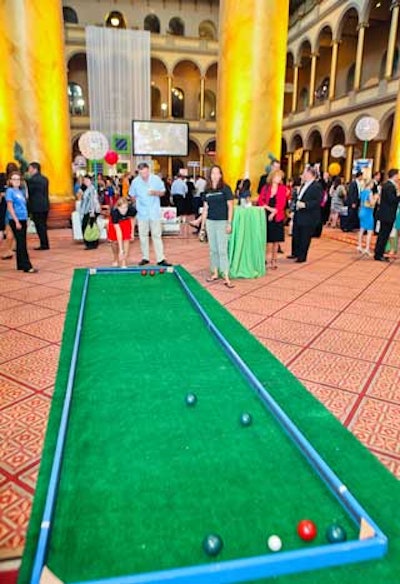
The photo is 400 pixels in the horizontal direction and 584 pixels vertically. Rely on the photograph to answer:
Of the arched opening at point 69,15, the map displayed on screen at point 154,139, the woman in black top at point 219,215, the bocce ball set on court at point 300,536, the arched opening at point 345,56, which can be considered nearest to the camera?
the bocce ball set on court at point 300,536

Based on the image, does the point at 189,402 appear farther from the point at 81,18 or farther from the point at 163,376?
the point at 81,18

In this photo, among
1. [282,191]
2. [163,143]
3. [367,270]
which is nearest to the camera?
[282,191]

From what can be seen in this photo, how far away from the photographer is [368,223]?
25.2 feet

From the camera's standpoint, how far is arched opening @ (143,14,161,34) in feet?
87.9

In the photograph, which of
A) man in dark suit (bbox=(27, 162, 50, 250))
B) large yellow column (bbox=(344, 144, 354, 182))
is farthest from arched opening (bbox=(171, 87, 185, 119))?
man in dark suit (bbox=(27, 162, 50, 250))

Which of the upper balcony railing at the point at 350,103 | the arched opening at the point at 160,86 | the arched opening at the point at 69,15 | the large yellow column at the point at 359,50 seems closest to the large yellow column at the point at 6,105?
the upper balcony railing at the point at 350,103

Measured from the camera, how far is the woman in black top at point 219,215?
5219mm

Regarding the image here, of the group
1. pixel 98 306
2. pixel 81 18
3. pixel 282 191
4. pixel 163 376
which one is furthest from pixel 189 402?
pixel 81 18

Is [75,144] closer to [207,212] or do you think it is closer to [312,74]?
[312,74]

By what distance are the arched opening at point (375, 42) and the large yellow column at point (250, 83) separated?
11668 millimetres

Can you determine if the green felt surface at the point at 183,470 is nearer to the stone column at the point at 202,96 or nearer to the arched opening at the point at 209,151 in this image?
the arched opening at the point at 209,151

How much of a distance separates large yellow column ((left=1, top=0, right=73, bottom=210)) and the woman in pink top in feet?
19.8

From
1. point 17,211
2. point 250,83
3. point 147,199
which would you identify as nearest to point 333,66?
point 250,83

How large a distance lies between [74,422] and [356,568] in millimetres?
1546
